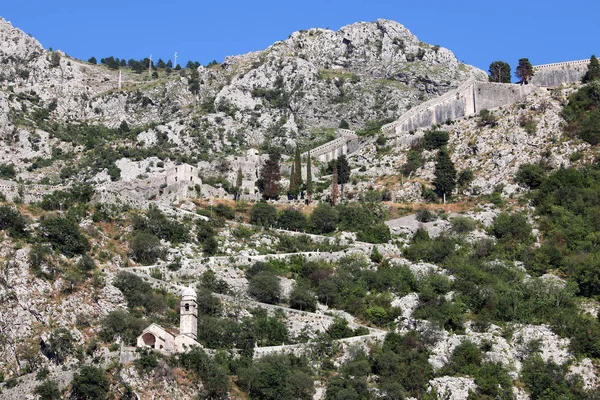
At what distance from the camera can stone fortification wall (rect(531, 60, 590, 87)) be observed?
370ft

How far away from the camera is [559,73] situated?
372 ft

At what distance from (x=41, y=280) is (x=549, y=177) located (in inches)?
1721

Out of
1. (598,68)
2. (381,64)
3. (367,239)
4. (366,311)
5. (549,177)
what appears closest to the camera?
(366,311)

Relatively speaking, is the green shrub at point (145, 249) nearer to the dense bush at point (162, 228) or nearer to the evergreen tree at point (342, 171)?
the dense bush at point (162, 228)

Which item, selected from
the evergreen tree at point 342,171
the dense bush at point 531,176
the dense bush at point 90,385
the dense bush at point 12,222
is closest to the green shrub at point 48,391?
the dense bush at point 90,385

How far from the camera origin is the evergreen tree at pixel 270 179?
327 ft

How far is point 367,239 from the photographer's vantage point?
8800cm

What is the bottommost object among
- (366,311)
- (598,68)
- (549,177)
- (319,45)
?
(366,311)

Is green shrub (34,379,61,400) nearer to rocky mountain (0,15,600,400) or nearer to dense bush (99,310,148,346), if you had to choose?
rocky mountain (0,15,600,400)

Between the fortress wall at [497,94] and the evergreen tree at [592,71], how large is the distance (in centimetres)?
551

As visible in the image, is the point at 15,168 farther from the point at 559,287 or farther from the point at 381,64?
the point at 559,287

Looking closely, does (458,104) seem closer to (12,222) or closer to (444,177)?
(444,177)

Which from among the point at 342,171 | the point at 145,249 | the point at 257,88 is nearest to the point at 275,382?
the point at 145,249

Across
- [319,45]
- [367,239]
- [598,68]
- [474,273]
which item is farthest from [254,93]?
[474,273]
